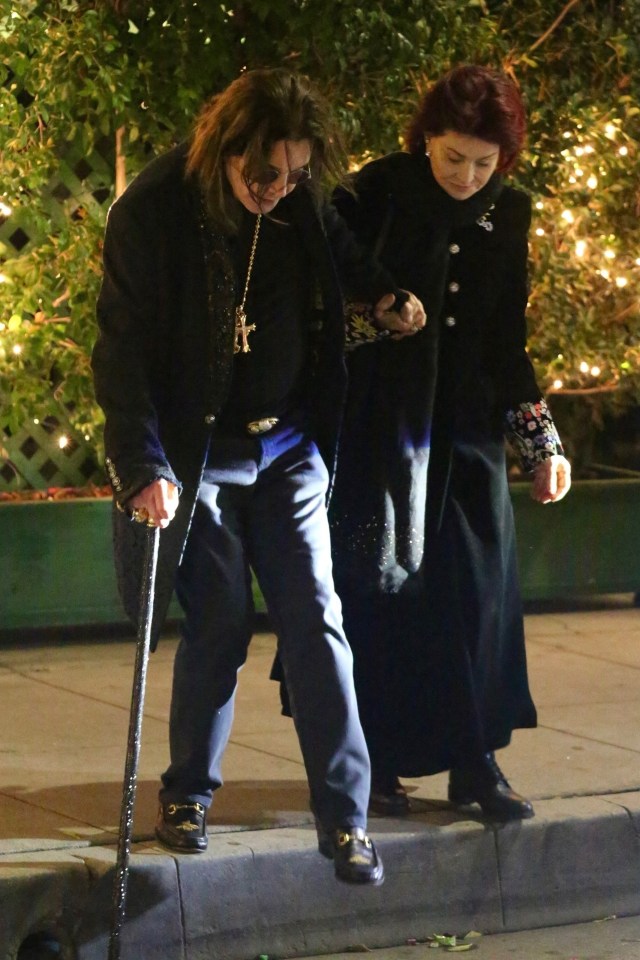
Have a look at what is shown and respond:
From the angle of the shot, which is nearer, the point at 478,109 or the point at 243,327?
the point at 243,327

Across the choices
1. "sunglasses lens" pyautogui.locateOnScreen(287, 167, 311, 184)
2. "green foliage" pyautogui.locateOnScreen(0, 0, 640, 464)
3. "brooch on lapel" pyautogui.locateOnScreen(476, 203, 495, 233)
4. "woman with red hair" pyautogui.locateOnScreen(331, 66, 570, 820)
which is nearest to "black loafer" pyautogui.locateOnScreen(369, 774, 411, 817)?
"woman with red hair" pyautogui.locateOnScreen(331, 66, 570, 820)

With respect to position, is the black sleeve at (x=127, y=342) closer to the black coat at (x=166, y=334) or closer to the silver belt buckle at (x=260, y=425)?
the black coat at (x=166, y=334)

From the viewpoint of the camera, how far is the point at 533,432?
13.9ft

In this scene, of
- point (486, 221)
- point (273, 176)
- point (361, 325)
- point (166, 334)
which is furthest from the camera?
point (486, 221)

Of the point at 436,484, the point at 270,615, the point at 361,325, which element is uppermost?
the point at 361,325

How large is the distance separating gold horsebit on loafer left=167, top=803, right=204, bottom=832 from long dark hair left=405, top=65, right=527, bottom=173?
Answer: 63.3 inches

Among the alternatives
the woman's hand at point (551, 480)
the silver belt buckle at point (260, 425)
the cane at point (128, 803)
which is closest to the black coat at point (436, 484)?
the woman's hand at point (551, 480)

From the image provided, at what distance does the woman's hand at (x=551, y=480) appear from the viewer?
4227mm

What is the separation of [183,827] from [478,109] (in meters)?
1.72

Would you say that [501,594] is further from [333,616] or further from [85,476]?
[85,476]

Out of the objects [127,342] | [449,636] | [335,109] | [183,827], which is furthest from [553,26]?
[183,827]

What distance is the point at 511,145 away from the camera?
4066 mm

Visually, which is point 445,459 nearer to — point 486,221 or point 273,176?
point 486,221

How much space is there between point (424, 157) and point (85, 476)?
351cm
